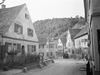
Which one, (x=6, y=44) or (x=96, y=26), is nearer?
(x=96, y=26)

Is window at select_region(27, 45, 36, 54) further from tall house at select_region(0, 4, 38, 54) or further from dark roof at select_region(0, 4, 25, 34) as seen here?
dark roof at select_region(0, 4, 25, 34)

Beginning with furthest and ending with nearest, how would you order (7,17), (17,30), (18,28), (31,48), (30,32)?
1. (31,48)
2. (30,32)
3. (7,17)
4. (18,28)
5. (17,30)

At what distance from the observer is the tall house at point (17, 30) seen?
17.0m

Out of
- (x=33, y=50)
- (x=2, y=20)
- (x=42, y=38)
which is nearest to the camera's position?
(x=2, y=20)

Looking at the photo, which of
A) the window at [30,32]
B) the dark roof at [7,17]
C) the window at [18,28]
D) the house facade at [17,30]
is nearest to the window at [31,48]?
the house facade at [17,30]

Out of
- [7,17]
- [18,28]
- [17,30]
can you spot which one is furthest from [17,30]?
[7,17]

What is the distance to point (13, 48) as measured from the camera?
18.0 meters

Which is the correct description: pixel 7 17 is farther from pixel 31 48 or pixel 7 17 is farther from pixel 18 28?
pixel 31 48

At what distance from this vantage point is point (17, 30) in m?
19.1

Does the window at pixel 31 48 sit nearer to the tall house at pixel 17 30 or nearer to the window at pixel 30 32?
the tall house at pixel 17 30

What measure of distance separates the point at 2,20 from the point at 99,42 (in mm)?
15924

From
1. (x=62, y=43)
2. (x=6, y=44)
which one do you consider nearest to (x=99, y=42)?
(x=6, y=44)

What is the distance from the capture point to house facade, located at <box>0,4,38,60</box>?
17.0 metres

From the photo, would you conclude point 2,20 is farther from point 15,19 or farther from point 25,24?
point 25,24
